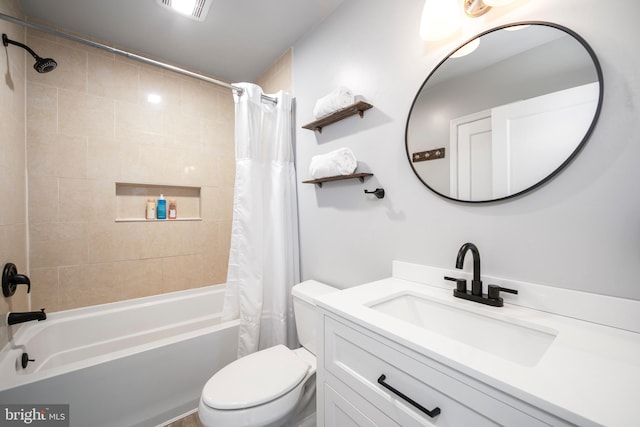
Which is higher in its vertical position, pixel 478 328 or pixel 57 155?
pixel 57 155

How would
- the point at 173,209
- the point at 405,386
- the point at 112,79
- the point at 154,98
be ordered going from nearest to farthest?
the point at 405,386 < the point at 112,79 < the point at 154,98 < the point at 173,209

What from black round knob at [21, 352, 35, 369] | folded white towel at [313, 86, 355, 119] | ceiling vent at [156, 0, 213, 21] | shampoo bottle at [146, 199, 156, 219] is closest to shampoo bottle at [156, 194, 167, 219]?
shampoo bottle at [146, 199, 156, 219]

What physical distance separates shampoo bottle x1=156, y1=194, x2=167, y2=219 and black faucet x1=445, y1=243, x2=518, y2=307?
2.29m

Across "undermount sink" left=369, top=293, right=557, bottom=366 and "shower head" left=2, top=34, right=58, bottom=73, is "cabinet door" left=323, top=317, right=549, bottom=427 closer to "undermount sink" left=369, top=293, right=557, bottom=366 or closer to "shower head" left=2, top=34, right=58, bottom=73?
"undermount sink" left=369, top=293, right=557, bottom=366

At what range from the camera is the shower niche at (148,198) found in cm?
208

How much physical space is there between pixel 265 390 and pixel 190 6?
7.36 ft

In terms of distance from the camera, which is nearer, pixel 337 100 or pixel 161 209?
pixel 337 100

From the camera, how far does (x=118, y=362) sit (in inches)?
52.7

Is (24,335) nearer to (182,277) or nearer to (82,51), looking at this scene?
(182,277)

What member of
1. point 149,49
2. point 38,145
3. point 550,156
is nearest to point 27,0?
point 149,49

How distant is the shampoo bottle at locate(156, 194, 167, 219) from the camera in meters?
2.22

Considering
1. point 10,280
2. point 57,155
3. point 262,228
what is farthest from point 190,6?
point 10,280

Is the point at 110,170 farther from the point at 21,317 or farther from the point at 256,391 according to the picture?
the point at 256,391

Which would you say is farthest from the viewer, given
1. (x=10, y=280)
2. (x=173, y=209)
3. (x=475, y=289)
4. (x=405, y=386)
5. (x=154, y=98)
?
(x=173, y=209)
